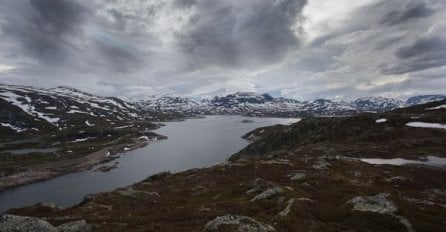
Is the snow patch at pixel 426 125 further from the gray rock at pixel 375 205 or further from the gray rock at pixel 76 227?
the gray rock at pixel 76 227

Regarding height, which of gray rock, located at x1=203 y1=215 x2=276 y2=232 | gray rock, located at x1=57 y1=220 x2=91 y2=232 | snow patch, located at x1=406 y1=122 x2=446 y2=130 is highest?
snow patch, located at x1=406 y1=122 x2=446 y2=130

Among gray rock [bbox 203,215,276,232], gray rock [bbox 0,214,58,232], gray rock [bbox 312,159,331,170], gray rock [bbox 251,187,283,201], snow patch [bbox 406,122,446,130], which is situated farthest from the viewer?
snow patch [bbox 406,122,446,130]

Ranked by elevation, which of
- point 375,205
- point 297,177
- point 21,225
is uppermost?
point 21,225

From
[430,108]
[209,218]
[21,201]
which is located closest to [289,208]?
[209,218]

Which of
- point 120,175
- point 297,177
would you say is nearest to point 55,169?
point 120,175

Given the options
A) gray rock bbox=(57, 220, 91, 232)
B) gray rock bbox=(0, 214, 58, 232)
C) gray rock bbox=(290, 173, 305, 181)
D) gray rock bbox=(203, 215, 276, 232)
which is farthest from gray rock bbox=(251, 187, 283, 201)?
gray rock bbox=(0, 214, 58, 232)

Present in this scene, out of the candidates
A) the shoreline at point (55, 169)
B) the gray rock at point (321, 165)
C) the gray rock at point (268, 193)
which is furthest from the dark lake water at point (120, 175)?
the gray rock at point (268, 193)

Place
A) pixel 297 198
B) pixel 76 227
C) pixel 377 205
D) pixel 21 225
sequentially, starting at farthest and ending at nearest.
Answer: pixel 297 198 < pixel 377 205 < pixel 76 227 < pixel 21 225

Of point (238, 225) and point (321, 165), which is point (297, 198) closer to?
point (238, 225)

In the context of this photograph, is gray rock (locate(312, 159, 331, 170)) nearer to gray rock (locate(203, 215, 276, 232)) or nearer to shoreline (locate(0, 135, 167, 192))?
gray rock (locate(203, 215, 276, 232))
